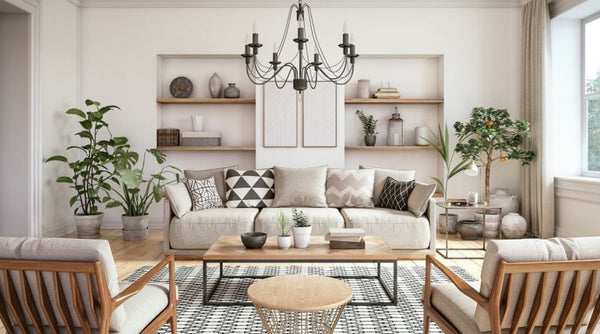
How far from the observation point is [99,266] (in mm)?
1694

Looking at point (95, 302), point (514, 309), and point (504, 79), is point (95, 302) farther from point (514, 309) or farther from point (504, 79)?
point (504, 79)

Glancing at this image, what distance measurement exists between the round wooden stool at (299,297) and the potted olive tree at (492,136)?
11.2ft

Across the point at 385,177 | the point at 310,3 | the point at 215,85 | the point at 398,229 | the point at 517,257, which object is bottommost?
the point at 398,229

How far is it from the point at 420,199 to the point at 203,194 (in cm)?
206

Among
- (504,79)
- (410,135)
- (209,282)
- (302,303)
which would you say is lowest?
(209,282)

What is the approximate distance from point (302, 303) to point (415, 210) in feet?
8.04

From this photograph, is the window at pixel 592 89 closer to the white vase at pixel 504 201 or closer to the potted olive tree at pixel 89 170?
the white vase at pixel 504 201

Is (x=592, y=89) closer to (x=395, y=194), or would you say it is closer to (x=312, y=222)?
(x=395, y=194)

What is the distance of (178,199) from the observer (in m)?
4.35

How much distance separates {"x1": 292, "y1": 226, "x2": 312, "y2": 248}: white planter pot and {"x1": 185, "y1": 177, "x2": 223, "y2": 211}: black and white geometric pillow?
158 cm

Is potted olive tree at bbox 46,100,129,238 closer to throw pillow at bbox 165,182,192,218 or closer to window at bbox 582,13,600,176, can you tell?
throw pillow at bbox 165,182,192,218

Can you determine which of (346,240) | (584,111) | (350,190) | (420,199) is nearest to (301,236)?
(346,240)

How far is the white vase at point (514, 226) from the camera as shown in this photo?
524cm

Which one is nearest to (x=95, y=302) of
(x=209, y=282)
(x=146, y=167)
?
(x=209, y=282)
